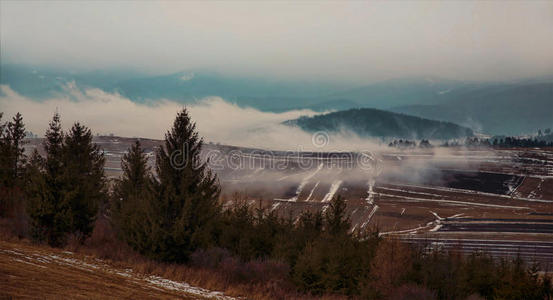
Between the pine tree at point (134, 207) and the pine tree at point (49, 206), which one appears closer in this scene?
the pine tree at point (49, 206)

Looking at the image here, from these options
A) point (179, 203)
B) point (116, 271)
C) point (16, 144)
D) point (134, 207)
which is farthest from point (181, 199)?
point (16, 144)

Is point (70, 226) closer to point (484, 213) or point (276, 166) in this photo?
point (484, 213)

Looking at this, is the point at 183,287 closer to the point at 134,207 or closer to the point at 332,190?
the point at 134,207

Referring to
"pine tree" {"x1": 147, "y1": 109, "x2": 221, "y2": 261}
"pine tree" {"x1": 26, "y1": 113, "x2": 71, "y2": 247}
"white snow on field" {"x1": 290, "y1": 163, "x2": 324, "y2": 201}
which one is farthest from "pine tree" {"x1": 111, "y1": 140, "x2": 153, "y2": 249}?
"white snow on field" {"x1": 290, "y1": 163, "x2": 324, "y2": 201}

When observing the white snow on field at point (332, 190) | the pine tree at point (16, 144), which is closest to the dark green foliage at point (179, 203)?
the pine tree at point (16, 144)

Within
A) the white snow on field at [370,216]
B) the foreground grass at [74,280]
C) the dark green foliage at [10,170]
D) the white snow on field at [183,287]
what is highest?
the dark green foliage at [10,170]

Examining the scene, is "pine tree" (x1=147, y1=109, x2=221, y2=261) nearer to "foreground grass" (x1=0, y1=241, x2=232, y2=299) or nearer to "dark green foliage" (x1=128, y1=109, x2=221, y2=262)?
"dark green foliage" (x1=128, y1=109, x2=221, y2=262)

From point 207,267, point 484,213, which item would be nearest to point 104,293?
point 207,267

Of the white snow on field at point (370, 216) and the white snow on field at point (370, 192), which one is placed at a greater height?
the white snow on field at point (370, 192)

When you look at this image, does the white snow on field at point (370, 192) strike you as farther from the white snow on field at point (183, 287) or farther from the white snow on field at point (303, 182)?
the white snow on field at point (183, 287)
